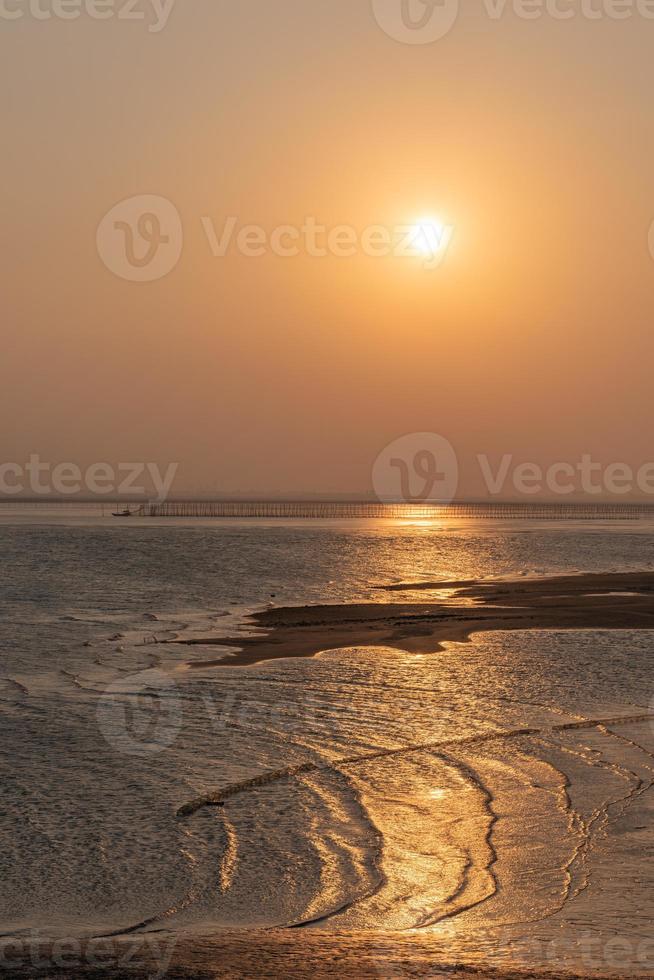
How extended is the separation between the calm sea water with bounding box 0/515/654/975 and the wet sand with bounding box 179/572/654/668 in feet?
4.83

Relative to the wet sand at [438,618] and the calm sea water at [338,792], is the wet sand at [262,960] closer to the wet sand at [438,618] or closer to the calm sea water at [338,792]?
the calm sea water at [338,792]

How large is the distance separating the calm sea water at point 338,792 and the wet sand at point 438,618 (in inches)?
58.0

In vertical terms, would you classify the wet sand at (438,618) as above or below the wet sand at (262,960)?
below

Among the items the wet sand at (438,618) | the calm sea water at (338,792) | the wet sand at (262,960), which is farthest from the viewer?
the wet sand at (438,618)

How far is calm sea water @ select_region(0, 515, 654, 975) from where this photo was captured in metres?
9.25

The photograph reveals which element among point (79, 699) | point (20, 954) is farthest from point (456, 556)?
point (20, 954)

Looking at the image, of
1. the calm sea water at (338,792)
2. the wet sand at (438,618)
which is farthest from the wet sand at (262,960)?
the wet sand at (438,618)

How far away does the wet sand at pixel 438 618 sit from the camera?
29328mm

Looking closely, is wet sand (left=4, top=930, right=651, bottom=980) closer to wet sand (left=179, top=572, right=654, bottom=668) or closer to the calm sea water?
the calm sea water

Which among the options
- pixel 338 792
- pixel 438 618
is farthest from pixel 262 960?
pixel 438 618

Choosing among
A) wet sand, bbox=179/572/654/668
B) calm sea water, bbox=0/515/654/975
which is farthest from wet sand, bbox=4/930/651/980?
wet sand, bbox=179/572/654/668

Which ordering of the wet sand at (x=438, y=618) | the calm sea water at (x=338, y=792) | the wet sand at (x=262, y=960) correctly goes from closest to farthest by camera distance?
the wet sand at (x=262, y=960), the calm sea water at (x=338, y=792), the wet sand at (x=438, y=618)

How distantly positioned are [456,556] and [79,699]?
64678mm

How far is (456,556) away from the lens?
273 feet
